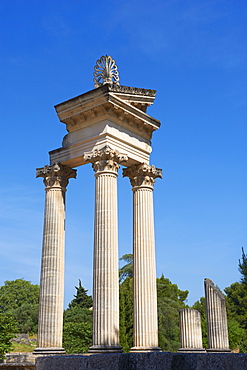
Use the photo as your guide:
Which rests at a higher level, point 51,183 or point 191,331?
point 51,183

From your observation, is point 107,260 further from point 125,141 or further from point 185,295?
point 185,295

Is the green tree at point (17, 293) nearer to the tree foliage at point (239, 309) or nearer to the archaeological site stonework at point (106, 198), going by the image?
the tree foliage at point (239, 309)

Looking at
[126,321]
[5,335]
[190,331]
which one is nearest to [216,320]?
[190,331]

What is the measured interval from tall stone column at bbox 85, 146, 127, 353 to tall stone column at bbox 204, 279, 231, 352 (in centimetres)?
1401

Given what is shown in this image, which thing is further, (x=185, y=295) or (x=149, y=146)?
(x=185, y=295)

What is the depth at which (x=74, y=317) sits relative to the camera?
8106 centimetres

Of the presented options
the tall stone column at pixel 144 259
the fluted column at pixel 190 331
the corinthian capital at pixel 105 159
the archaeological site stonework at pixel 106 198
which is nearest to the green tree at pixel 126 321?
the fluted column at pixel 190 331

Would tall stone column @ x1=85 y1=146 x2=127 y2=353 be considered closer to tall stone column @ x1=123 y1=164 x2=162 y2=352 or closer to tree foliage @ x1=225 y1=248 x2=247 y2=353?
tall stone column @ x1=123 y1=164 x2=162 y2=352

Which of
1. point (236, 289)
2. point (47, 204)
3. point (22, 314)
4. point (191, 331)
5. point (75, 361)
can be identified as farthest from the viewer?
point (236, 289)

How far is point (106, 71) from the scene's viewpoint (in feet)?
107

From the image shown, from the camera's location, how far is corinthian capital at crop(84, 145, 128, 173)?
29000 mm

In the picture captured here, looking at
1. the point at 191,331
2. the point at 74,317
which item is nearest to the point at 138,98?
the point at 191,331

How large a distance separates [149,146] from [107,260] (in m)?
10.4

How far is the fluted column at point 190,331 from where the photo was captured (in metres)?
36.1
